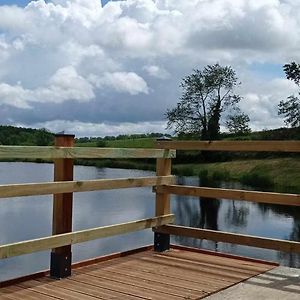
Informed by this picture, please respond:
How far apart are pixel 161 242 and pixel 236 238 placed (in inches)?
39.6

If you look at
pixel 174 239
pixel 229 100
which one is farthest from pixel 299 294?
pixel 229 100

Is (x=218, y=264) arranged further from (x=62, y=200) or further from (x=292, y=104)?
(x=292, y=104)

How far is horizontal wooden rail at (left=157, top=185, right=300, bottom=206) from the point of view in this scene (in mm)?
5594

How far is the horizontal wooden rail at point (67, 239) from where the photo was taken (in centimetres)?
454

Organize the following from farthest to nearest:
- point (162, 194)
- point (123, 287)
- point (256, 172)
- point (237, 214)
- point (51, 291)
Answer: point (256, 172)
point (237, 214)
point (162, 194)
point (123, 287)
point (51, 291)

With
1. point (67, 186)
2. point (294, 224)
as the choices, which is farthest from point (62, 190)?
point (294, 224)

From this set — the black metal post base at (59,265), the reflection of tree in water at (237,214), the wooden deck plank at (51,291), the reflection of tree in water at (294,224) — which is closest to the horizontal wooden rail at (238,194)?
the black metal post base at (59,265)

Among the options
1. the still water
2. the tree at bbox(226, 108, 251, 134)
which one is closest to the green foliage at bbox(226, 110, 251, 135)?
the tree at bbox(226, 108, 251, 134)

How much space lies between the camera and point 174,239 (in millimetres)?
11883

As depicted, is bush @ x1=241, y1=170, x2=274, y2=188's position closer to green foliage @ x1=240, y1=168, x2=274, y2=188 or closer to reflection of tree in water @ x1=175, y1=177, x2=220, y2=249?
green foliage @ x1=240, y1=168, x2=274, y2=188

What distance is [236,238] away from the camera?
603cm

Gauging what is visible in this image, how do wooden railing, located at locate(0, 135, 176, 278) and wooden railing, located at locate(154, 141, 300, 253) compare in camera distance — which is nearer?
wooden railing, located at locate(0, 135, 176, 278)

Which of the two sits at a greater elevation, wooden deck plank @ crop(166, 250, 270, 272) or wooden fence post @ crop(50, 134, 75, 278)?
wooden fence post @ crop(50, 134, 75, 278)

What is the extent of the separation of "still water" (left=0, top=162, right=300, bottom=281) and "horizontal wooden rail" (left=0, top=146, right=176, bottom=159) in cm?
359
